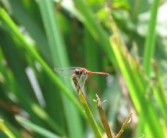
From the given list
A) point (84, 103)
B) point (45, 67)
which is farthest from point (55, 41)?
point (84, 103)

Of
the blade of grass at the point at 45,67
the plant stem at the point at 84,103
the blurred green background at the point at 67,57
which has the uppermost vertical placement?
the blurred green background at the point at 67,57

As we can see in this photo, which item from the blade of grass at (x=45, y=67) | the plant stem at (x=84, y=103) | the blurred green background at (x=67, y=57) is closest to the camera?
the plant stem at (x=84, y=103)

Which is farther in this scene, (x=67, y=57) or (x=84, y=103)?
(x=67, y=57)

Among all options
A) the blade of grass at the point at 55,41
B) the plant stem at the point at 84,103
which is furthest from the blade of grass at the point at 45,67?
the plant stem at the point at 84,103

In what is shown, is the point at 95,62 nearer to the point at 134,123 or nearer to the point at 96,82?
the point at 96,82

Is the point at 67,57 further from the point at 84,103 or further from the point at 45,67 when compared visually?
the point at 84,103

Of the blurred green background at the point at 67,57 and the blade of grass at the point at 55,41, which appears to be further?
the blurred green background at the point at 67,57

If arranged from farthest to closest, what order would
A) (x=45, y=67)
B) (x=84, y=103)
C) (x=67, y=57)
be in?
(x=67, y=57) < (x=45, y=67) < (x=84, y=103)

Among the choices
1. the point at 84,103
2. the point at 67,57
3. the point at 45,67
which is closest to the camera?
the point at 84,103

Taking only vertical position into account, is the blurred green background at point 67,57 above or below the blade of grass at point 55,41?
above

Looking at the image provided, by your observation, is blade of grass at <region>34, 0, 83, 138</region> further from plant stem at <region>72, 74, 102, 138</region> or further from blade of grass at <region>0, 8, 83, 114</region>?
plant stem at <region>72, 74, 102, 138</region>

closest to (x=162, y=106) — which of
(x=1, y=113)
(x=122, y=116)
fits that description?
(x=122, y=116)

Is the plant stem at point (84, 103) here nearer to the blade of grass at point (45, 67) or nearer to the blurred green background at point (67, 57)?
the blade of grass at point (45, 67)
